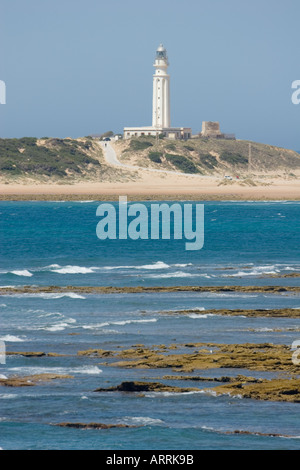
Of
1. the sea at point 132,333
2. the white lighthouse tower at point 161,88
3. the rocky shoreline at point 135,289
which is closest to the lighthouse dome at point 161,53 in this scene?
the white lighthouse tower at point 161,88

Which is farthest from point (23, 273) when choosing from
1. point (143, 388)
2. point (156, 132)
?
point (156, 132)

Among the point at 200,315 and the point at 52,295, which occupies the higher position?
the point at 52,295

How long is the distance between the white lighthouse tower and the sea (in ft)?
281

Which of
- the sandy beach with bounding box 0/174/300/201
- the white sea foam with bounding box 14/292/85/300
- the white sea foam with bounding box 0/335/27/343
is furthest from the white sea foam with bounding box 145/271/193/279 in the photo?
the sandy beach with bounding box 0/174/300/201

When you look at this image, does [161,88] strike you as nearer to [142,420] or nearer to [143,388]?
[143,388]

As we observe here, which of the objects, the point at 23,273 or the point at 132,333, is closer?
the point at 132,333

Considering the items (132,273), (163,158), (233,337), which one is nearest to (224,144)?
(163,158)

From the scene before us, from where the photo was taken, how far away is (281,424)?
56.5 feet

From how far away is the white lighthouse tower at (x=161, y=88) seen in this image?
137 m

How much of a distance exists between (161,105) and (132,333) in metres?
115

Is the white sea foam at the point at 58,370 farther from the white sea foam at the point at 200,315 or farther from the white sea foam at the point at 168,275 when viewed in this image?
the white sea foam at the point at 168,275

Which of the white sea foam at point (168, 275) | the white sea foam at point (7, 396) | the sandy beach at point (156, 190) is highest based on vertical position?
the sandy beach at point (156, 190)

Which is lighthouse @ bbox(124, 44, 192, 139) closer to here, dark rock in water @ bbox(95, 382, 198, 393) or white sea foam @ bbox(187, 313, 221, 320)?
white sea foam @ bbox(187, 313, 221, 320)

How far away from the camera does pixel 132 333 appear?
25.1 metres
